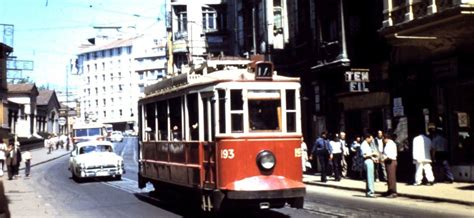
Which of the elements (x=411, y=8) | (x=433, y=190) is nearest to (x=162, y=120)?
(x=433, y=190)

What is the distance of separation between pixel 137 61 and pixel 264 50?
10458 cm

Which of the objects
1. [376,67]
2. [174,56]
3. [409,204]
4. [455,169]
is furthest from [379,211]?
[174,56]

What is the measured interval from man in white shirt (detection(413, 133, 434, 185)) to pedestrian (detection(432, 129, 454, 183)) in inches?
8.8

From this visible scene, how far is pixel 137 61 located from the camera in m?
138

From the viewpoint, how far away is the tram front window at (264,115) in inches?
488

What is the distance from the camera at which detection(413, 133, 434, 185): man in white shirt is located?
65.7 feet

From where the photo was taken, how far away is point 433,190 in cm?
1798

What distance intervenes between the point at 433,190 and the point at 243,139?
8208mm

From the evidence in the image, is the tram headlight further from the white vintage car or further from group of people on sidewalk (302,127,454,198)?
the white vintage car

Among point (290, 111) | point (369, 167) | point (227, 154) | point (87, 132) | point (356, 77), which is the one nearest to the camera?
point (227, 154)

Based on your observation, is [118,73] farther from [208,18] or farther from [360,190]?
[360,190]

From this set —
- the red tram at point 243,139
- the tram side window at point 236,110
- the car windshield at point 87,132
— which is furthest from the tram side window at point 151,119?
the car windshield at point 87,132

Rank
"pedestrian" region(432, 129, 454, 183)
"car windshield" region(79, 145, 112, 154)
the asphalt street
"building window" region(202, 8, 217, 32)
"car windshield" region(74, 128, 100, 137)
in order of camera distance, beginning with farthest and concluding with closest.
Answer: "car windshield" region(74, 128, 100, 137) < "building window" region(202, 8, 217, 32) < "car windshield" region(79, 145, 112, 154) < "pedestrian" region(432, 129, 454, 183) < the asphalt street

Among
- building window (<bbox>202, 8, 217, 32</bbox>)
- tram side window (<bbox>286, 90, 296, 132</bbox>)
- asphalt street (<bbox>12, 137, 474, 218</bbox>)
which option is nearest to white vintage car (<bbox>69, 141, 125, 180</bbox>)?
asphalt street (<bbox>12, 137, 474, 218</bbox>)
